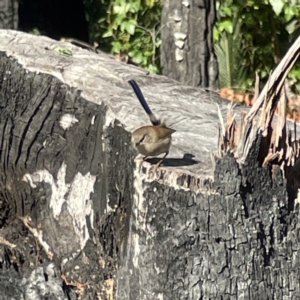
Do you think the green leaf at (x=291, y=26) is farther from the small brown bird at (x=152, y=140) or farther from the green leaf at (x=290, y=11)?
the small brown bird at (x=152, y=140)

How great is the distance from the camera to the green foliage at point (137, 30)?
845 centimetres

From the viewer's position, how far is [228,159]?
11.2ft

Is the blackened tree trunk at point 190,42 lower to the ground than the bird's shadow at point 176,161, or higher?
higher

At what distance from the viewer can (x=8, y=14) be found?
7.14 m

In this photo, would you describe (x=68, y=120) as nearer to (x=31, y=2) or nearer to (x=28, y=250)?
(x=28, y=250)

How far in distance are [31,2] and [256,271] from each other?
6.54 metres

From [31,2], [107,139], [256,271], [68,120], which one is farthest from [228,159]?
[31,2]

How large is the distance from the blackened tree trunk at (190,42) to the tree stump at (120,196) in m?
1.14

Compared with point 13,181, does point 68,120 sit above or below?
above

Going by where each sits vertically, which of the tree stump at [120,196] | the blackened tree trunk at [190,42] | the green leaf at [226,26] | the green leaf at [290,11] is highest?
the green leaf at [290,11]

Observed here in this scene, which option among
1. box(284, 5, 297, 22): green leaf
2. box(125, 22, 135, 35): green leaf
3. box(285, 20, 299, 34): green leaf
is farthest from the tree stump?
box(125, 22, 135, 35): green leaf

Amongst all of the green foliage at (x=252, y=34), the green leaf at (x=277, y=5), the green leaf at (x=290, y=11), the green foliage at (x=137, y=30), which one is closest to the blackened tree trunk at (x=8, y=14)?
the green foliage at (x=137, y=30)

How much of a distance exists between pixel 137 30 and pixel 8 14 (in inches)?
69.7

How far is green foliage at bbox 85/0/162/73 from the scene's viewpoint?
27.7ft
